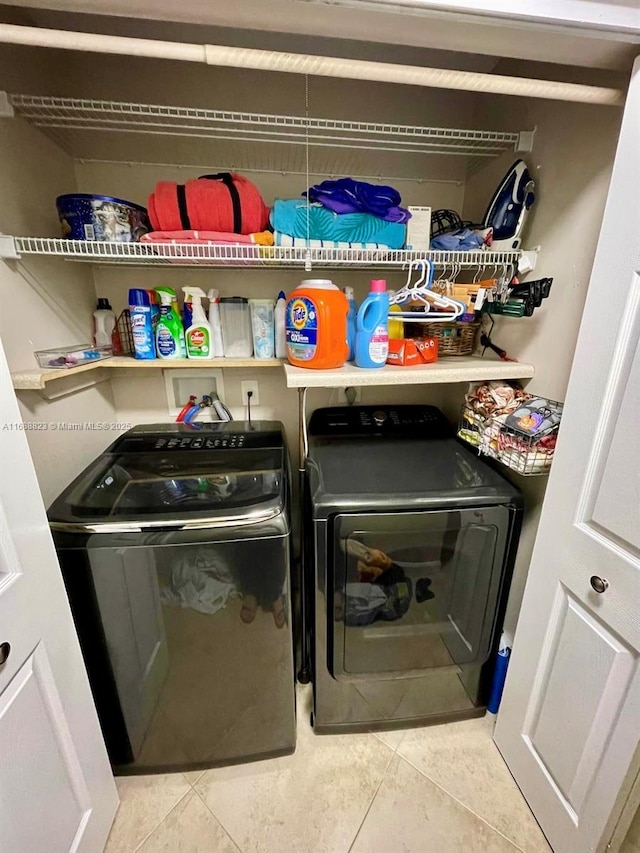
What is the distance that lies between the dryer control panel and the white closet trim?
3.53 ft

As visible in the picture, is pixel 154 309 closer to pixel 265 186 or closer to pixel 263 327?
pixel 263 327

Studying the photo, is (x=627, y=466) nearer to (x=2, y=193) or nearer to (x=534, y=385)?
(x=534, y=385)

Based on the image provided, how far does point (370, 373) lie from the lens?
3.70 ft

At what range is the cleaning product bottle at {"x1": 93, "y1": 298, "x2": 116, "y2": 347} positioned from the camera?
1461mm

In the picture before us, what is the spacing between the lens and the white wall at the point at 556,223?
100 centimetres

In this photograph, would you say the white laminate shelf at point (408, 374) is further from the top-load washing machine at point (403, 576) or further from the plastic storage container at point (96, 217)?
the plastic storage container at point (96, 217)

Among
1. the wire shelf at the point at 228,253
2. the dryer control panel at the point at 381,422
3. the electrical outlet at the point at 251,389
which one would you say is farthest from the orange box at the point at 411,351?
the electrical outlet at the point at 251,389

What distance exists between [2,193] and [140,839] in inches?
77.7

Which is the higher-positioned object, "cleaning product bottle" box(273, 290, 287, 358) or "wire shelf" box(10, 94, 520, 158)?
"wire shelf" box(10, 94, 520, 158)

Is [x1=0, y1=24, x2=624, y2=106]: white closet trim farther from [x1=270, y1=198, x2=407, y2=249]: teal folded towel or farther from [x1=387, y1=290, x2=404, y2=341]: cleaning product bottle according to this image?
[x1=387, y1=290, x2=404, y2=341]: cleaning product bottle

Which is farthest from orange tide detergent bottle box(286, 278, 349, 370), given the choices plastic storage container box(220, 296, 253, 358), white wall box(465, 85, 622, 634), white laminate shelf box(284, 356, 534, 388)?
white wall box(465, 85, 622, 634)

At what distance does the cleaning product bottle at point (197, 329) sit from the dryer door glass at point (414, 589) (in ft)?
2.83

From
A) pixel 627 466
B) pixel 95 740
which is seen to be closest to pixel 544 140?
pixel 627 466

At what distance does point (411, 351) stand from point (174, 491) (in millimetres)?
915
